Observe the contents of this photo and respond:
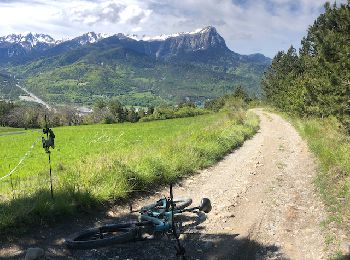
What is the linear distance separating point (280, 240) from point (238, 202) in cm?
276

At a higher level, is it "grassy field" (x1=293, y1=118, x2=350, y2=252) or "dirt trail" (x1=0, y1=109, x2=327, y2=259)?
"grassy field" (x1=293, y1=118, x2=350, y2=252)

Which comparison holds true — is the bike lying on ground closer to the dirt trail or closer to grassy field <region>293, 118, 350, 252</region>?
the dirt trail

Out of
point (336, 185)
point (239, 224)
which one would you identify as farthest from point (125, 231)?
point (336, 185)

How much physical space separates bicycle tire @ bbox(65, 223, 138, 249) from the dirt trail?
0.14 m

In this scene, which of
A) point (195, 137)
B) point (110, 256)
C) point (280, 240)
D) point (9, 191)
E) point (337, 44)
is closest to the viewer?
point (110, 256)

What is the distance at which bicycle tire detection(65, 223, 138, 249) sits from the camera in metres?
7.37

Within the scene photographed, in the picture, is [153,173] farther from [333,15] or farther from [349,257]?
[333,15]

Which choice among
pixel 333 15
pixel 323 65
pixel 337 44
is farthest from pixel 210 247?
pixel 333 15

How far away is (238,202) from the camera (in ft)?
35.4

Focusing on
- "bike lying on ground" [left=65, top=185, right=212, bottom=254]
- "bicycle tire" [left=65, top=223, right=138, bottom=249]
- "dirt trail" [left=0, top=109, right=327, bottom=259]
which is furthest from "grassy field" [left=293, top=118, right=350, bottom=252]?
"bicycle tire" [left=65, top=223, right=138, bottom=249]

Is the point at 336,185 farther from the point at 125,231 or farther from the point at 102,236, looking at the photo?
the point at 102,236

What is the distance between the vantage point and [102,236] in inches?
303

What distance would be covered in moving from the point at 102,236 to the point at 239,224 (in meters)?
3.30

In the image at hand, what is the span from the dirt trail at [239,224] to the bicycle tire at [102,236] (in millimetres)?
143
